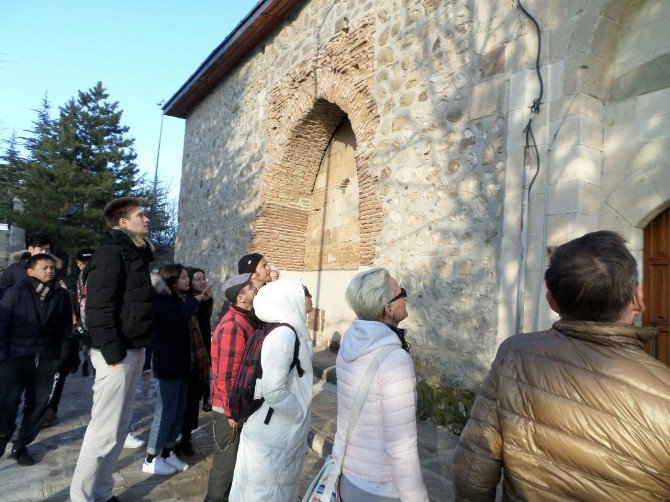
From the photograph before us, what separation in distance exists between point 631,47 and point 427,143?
1867 millimetres

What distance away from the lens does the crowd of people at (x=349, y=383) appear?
117cm

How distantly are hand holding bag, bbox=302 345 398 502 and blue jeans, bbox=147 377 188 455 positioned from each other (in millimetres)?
1942

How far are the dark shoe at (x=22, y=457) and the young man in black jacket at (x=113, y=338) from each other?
1.17 m

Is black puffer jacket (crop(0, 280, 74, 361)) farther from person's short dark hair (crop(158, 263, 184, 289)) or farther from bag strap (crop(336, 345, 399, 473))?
bag strap (crop(336, 345, 399, 473))

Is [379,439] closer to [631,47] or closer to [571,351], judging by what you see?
[571,351]

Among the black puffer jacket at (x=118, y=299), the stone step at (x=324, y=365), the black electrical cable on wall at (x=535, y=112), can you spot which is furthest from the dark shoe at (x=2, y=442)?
the black electrical cable on wall at (x=535, y=112)

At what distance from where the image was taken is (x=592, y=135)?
3.49 meters

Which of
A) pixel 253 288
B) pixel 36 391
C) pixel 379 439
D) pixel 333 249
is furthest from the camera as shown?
pixel 333 249

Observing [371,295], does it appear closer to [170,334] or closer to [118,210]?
[118,210]

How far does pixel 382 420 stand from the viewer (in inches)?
68.3

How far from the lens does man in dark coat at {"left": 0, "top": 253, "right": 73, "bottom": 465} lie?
3.55 metres

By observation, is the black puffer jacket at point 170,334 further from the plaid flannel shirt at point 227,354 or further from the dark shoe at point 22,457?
the dark shoe at point 22,457

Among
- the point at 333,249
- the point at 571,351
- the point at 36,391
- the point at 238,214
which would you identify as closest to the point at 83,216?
the point at 238,214

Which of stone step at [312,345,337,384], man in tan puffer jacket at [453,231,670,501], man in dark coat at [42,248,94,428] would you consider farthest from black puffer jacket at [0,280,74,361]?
man in tan puffer jacket at [453,231,670,501]
